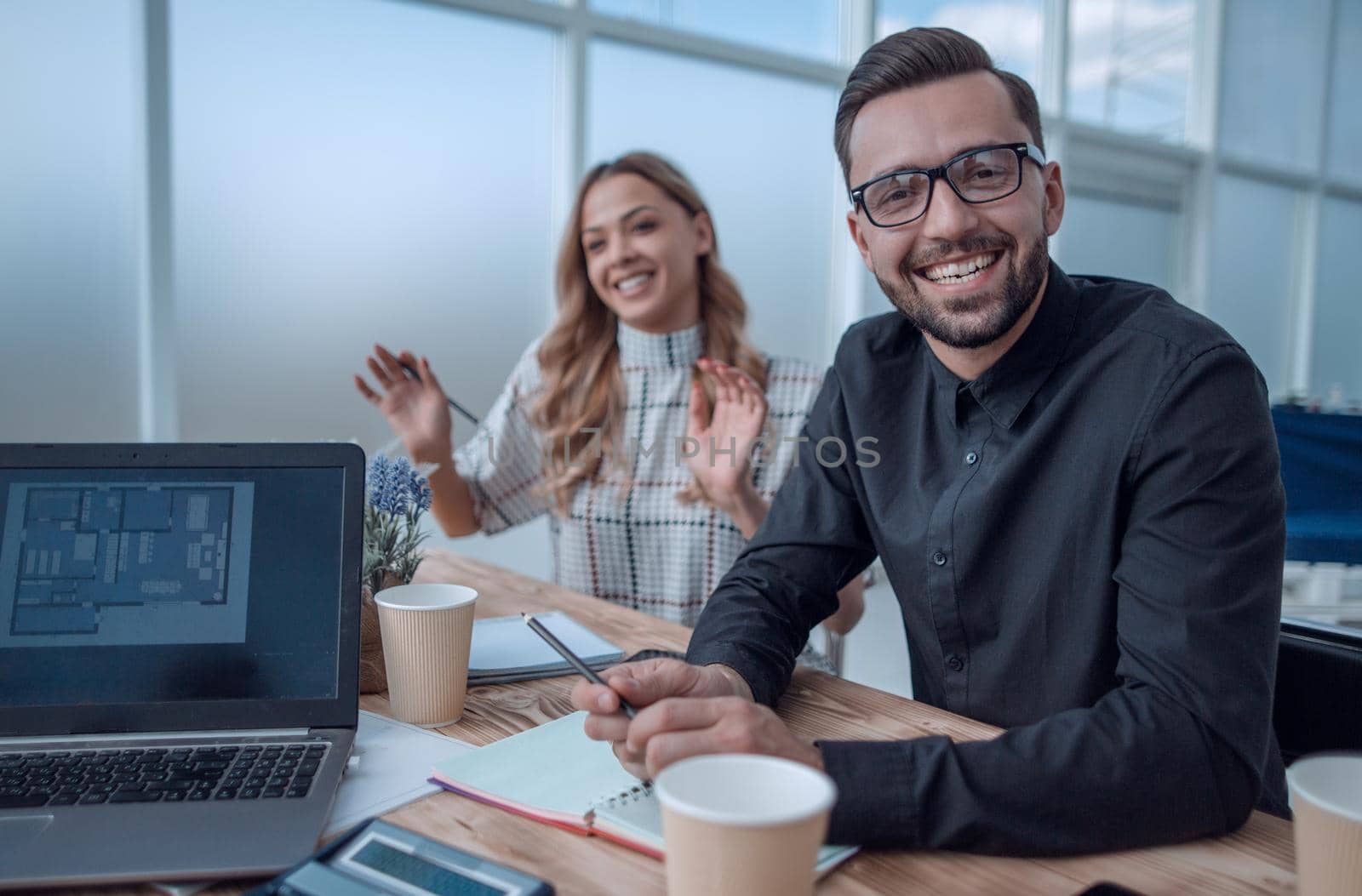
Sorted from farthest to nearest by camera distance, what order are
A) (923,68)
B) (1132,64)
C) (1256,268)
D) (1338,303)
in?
1. (1338,303)
2. (1256,268)
3. (1132,64)
4. (923,68)

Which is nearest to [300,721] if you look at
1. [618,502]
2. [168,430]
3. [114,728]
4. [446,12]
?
[114,728]

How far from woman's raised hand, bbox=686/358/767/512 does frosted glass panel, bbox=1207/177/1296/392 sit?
5.05m

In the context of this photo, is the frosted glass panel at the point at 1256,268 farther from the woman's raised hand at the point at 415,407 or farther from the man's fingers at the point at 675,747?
the man's fingers at the point at 675,747

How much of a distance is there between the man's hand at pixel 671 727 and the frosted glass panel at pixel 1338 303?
694 cm

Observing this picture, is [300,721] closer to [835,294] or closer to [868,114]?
[868,114]

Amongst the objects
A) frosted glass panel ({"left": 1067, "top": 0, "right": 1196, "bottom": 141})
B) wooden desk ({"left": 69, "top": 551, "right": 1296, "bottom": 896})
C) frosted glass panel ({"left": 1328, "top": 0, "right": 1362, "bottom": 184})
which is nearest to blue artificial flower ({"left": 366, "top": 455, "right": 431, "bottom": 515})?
wooden desk ({"left": 69, "top": 551, "right": 1296, "bottom": 896})

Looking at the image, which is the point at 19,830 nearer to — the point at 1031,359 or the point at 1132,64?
the point at 1031,359

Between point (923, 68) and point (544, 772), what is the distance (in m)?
0.92

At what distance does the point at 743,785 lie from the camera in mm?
545

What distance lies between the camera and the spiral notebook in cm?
68

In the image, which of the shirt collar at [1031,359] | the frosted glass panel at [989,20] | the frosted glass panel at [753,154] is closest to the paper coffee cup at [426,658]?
the shirt collar at [1031,359]

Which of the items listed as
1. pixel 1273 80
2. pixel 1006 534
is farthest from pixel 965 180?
pixel 1273 80

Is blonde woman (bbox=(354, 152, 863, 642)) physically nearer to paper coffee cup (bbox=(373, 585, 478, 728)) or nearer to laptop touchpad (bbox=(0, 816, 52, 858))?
paper coffee cup (bbox=(373, 585, 478, 728))

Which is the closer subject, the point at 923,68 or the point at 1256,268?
the point at 923,68
